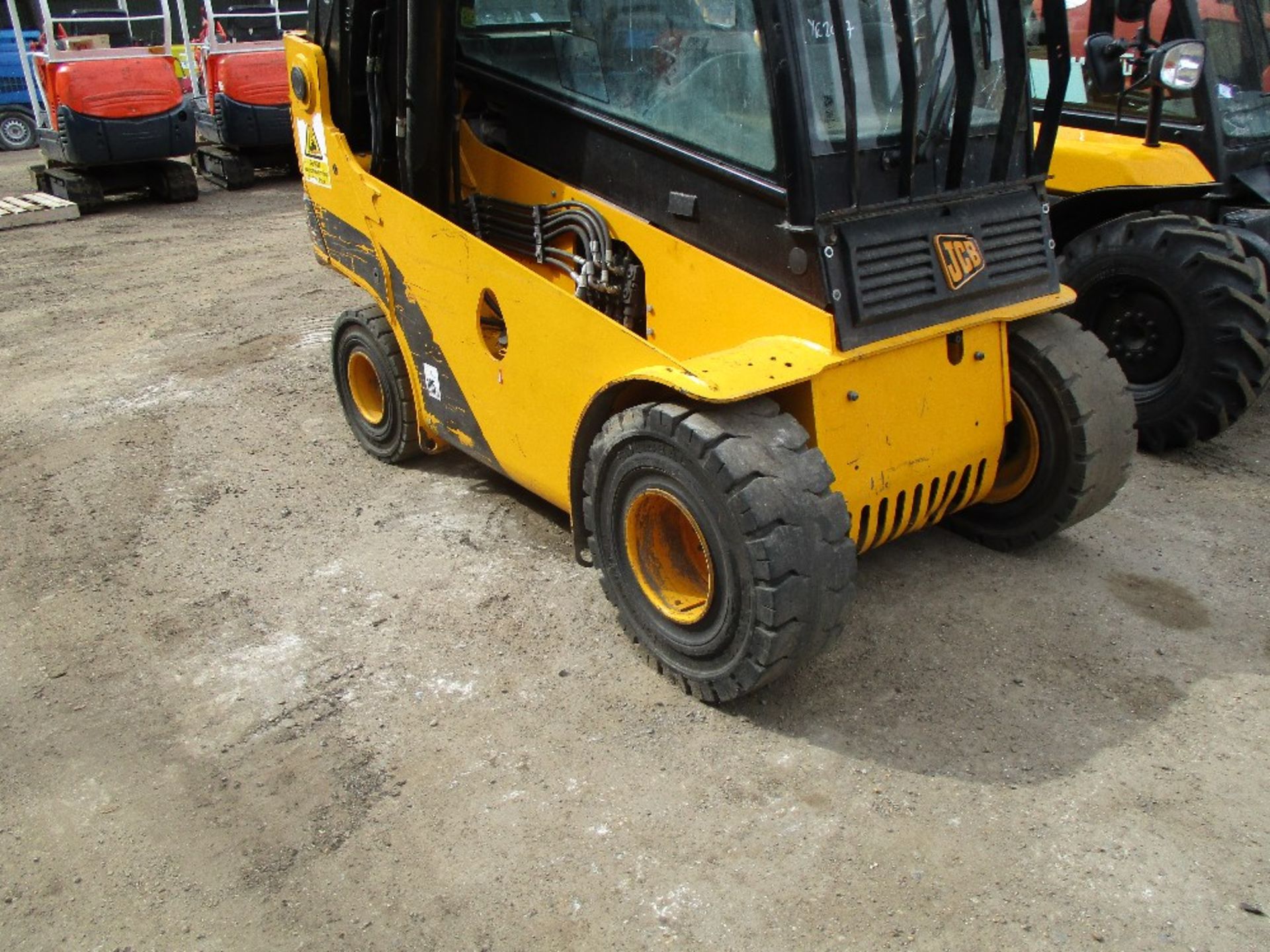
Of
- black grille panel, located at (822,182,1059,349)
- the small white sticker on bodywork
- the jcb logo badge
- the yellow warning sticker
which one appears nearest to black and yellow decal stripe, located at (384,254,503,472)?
the small white sticker on bodywork

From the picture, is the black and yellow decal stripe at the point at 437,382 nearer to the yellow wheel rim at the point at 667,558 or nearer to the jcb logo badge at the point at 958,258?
the yellow wheel rim at the point at 667,558

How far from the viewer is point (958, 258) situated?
134 inches

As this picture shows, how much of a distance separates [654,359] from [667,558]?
661 mm

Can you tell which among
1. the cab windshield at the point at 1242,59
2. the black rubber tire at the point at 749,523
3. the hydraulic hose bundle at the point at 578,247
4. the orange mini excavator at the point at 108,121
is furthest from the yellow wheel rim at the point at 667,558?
the orange mini excavator at the point at 108,121

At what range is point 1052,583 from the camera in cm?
403

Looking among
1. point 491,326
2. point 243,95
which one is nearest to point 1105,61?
point 491,326

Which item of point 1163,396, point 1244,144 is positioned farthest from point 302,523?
point 1244,144

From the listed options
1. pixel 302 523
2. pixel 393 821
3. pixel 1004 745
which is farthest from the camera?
pixel 302 523

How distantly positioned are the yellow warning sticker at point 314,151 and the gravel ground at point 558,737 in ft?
4.29

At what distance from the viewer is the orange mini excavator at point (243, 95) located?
1243cm

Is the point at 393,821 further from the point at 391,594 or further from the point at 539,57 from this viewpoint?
the point at 539,57

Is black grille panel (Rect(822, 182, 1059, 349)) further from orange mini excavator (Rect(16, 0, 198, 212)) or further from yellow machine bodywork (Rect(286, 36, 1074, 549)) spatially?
orange mini excavator (Rect(16, 0, 198, 212))

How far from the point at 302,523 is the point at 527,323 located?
152 cm

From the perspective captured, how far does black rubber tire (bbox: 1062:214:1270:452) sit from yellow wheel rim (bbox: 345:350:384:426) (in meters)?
3.26
